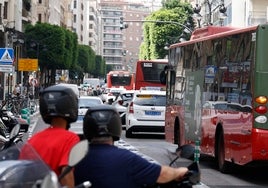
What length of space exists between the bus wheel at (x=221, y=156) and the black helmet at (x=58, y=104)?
1036 centimetres

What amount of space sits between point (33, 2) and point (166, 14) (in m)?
18.1

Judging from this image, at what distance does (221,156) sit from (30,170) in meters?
11.6

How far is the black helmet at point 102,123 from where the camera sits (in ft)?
17.5

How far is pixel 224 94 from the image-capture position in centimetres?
1548

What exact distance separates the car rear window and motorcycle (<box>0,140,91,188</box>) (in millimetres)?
21052

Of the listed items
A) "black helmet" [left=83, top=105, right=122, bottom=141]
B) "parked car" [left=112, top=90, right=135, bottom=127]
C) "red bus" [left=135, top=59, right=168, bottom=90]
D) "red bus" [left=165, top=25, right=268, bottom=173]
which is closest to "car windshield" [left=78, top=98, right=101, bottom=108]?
"red bus" [left=165, top=25, right=268, bottom=173]

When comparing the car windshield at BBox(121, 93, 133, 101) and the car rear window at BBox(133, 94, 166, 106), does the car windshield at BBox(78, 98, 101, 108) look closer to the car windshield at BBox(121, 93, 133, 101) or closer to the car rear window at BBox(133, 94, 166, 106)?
the car rear window at BBox(133, 94, 166, 106)

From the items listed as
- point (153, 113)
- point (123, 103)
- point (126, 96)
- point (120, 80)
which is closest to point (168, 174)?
point (153, 113)

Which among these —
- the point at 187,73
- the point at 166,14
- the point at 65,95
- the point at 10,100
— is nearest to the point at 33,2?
the point at 166,14

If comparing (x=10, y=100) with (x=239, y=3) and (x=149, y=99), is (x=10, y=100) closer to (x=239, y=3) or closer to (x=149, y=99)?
(x=149, y=99)

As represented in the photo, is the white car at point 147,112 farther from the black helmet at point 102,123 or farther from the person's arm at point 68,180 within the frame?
the person's arm at point 68,180

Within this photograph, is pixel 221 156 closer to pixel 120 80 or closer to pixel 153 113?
pixel 153 113

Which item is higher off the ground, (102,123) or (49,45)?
(49,45)

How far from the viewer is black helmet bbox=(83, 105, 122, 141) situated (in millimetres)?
5321
